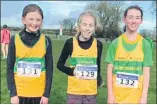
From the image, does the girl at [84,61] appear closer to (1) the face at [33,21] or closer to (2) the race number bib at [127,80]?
(2) the race number bib at [127,80]

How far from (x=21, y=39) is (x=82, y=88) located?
98cm

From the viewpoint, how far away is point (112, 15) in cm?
621

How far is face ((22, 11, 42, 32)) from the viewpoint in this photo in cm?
495

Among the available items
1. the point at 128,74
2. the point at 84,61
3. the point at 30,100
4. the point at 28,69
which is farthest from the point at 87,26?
the point at 30,100

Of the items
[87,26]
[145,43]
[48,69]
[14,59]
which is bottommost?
[48,69]

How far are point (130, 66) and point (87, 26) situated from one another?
0.74 m

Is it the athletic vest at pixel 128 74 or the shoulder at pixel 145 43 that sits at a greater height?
the shoulder at pixel 145 43

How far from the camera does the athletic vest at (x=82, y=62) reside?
513cm

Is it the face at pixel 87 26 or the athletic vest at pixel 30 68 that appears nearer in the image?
the athletic vest at pixel 30 68

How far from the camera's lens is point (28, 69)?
4984 millimetres

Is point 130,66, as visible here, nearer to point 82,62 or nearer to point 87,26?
point 82,62

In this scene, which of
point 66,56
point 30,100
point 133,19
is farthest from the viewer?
point 66,56

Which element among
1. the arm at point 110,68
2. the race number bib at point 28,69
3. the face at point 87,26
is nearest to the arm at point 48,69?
the race number bib at point 28,69

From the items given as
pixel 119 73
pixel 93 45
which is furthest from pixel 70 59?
pixel 119 73
